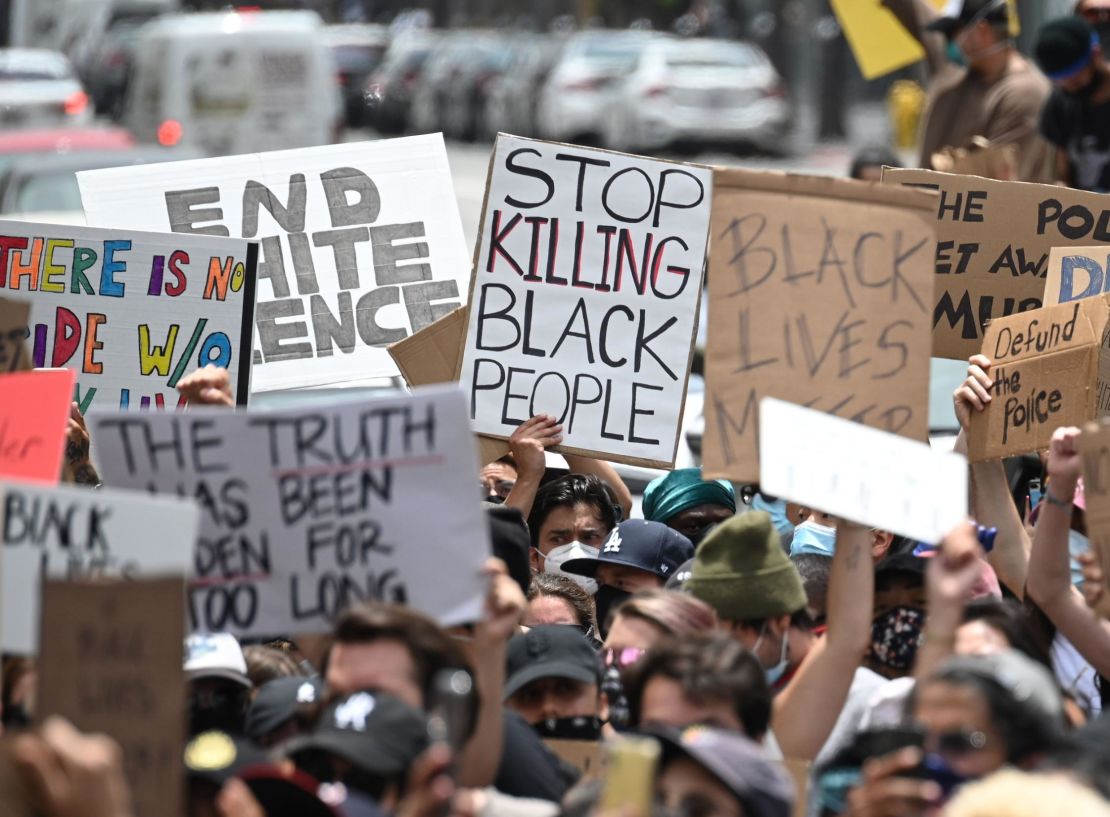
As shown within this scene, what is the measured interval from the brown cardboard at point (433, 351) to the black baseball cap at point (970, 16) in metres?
3.79

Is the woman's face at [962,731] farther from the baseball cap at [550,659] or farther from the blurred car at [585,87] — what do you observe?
the blurred car at [585,87]

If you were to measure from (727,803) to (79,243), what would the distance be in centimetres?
345

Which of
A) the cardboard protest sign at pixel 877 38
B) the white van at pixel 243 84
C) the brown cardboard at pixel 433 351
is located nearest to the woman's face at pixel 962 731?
the brown cardboard at pixel 433 351

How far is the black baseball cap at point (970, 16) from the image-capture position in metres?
9.28

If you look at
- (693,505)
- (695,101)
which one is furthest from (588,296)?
(695,101)

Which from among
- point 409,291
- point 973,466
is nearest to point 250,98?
point 409,291

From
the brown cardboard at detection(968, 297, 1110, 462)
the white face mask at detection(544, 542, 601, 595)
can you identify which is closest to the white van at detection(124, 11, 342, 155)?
the white face mask at detection(544, 542, 601, 595)

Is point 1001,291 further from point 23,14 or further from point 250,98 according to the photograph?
point 23,14

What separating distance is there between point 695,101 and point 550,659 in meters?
24.3

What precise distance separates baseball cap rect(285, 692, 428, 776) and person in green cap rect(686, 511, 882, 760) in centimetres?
98

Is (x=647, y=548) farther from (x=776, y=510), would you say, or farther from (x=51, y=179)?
(x=51, y=179)

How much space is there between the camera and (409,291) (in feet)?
22.9

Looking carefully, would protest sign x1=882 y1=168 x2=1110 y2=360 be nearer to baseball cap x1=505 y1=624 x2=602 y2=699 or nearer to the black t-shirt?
baseball cap x1=505 y1=624 x2=602 y2=699

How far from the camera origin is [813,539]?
578 centimetres
